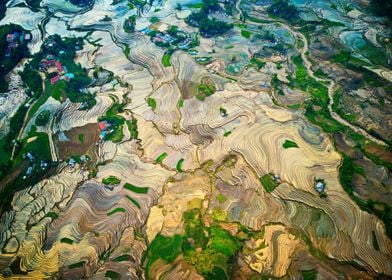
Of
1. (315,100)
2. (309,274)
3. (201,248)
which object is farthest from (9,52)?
(309,274)

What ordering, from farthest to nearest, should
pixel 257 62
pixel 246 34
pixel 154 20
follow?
pixel 154 20, pixel 246 34, pixel 257 62

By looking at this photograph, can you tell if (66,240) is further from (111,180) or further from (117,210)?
(111,180)

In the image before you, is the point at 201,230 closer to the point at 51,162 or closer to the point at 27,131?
the point at 51,162

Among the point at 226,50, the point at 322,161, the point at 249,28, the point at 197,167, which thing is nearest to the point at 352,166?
the point at 322,161

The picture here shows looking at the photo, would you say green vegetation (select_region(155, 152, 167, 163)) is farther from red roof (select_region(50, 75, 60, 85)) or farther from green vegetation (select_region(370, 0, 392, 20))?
green vegetation (select_region(370, 0, 392, 20))

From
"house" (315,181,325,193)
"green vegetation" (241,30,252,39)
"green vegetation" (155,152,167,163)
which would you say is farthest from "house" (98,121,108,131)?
"green vegetation" (241,30,252,39)
